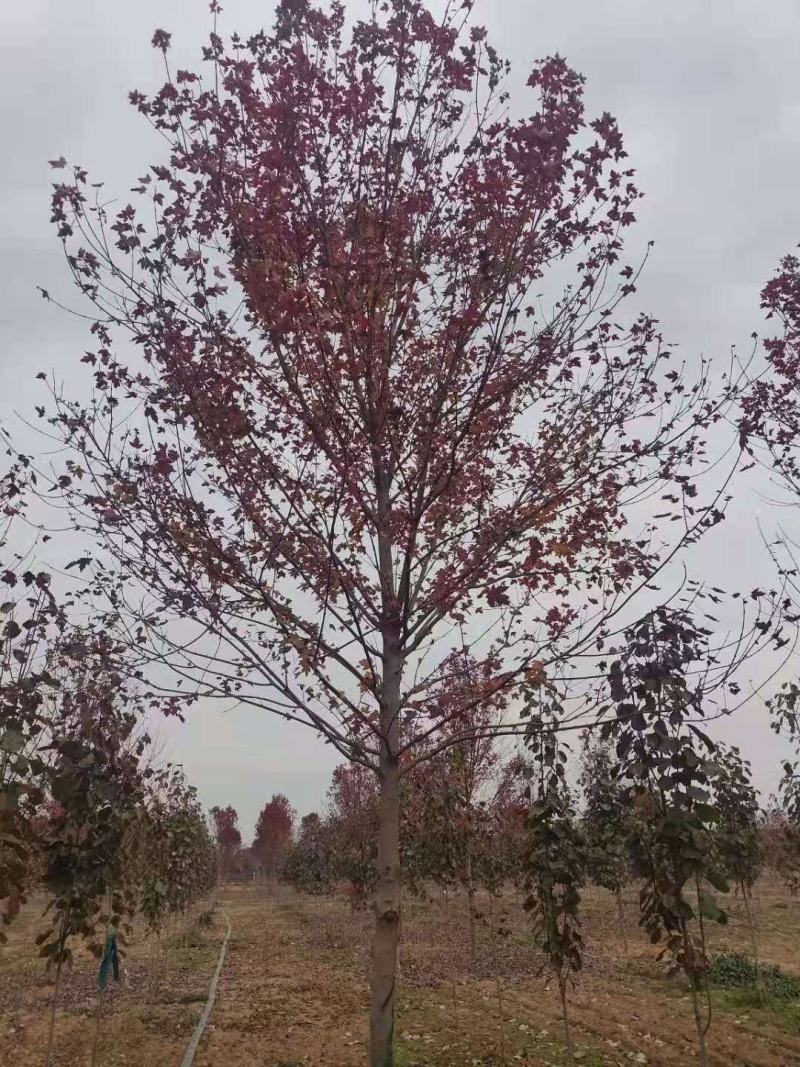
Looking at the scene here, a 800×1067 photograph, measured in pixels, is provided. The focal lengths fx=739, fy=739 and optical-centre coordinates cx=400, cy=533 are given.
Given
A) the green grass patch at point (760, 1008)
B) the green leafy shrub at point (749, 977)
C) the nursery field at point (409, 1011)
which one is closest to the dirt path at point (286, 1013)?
the nursery field at point (409, 1011)

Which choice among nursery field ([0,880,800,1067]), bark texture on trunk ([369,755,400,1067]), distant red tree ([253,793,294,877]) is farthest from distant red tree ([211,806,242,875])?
bark texture on trunk ([369,755,400,1067])

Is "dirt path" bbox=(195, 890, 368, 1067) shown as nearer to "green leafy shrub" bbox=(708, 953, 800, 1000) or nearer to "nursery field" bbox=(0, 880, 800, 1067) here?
"nursery field" bbox=(0, 880, 800, 1067)

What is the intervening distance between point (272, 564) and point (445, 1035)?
7056 millimetres

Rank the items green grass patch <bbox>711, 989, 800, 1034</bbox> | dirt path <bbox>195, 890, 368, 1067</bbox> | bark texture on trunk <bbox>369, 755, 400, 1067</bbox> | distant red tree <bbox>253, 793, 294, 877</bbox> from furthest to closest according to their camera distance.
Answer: distant red tree <bbox>253, 793, 294, 877</bbox>, green grass patch <bbox>711, 989, 800, 1034</bbox>, dirt path <bbox>195, 890, 368, 1067</bbox>, bark texture on trunk <bbox>369, 755, 400, 1067</bbox>

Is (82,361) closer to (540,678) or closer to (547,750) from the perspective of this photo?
(540,678)

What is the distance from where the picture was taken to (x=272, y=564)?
17.3 ft

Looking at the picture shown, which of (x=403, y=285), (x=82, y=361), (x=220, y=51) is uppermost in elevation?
(x=220, y=51)

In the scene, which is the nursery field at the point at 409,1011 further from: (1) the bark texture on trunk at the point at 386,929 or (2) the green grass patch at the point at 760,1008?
(1) the bark texture on trunk at the point at 386,929

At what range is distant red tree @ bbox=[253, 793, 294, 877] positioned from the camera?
69.8 m

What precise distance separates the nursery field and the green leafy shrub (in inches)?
17.2

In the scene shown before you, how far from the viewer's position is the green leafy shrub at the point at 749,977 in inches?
468

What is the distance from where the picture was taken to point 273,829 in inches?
2822

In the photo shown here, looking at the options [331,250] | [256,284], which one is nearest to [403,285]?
[331,250]

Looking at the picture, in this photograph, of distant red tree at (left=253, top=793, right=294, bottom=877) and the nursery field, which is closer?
the nursery field
